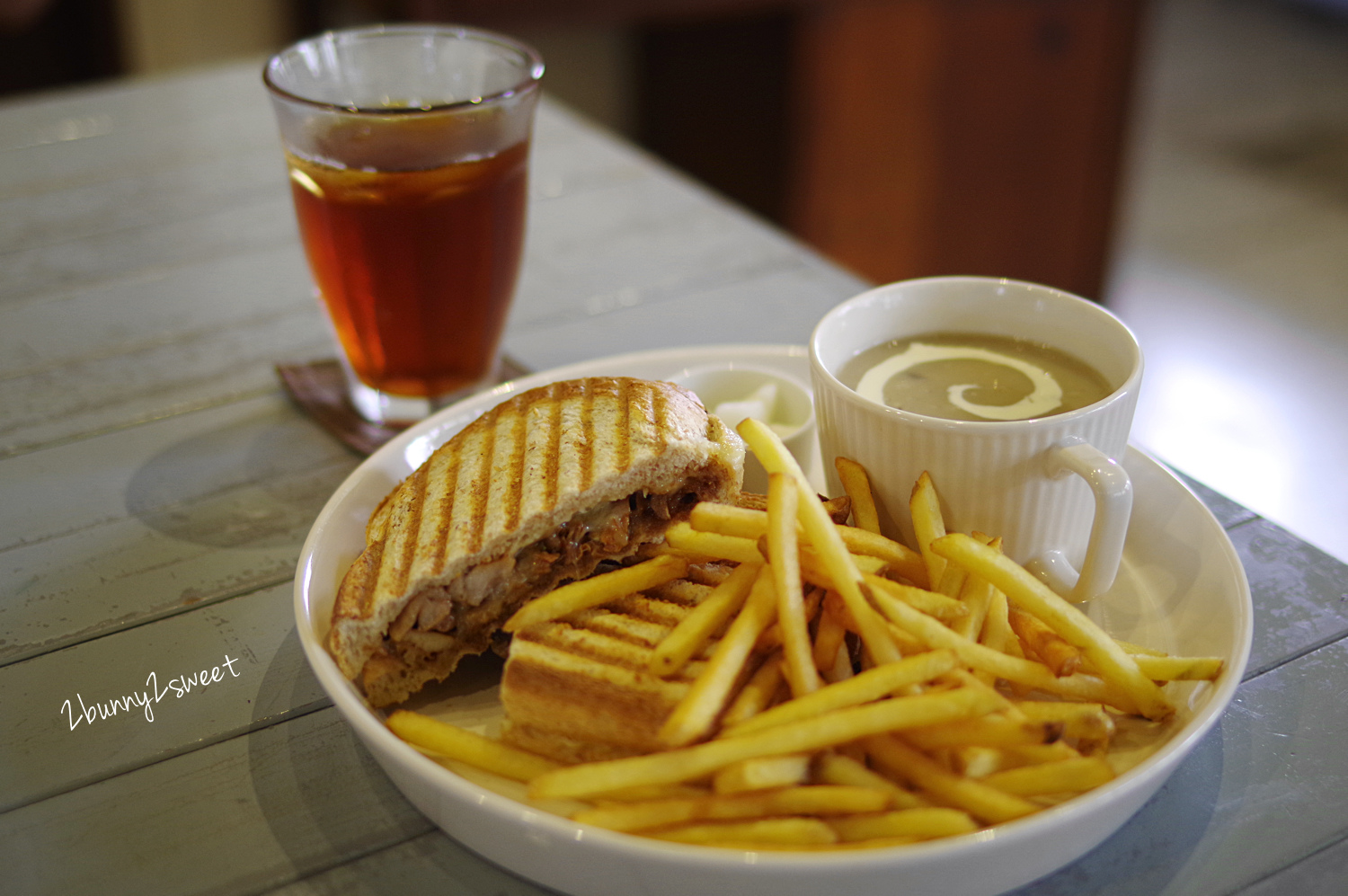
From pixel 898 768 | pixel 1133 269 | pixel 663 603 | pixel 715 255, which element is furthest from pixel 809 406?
pixel 1133 269

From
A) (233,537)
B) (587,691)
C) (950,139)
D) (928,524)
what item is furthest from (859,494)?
(950,139)

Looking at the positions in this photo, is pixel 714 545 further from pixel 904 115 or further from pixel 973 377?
pixel 904 115

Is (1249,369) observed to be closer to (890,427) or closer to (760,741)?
(890,427)

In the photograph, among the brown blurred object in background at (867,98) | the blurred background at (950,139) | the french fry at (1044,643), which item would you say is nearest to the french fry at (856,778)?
the french fry at (1044,643)

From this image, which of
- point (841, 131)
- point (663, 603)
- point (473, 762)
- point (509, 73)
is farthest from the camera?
point (841, 131)

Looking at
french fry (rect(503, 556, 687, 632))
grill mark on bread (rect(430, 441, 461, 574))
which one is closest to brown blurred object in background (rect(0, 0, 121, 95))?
grill mark on bread (rect(430, 441, 461, 574))

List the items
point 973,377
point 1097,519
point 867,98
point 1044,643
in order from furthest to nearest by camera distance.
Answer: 1. point 867,98
2. point 973,377
3. point 1097,519
4. point 1044,643

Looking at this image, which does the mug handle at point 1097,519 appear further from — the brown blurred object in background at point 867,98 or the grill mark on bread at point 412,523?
the brown blurred object in background at point 867,98
